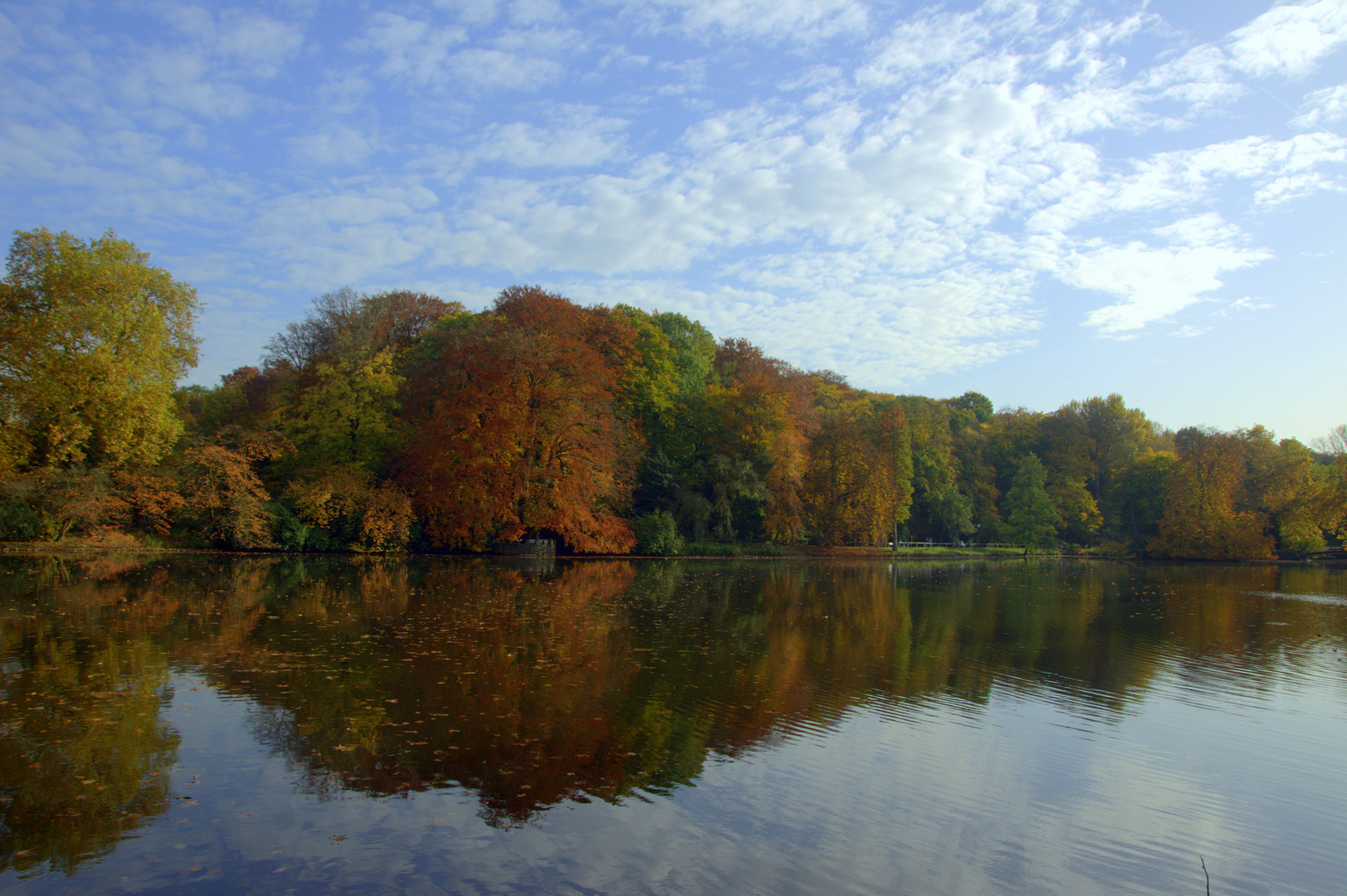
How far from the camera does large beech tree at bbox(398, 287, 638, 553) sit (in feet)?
118

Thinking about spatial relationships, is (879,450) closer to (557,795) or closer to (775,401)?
(775,401)

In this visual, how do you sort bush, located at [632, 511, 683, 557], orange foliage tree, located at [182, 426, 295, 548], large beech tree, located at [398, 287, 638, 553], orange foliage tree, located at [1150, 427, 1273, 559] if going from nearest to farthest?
orange foliage tree, located at [182, 426, 295, 548], large beech tree, located at [398, 287, 638, 553], bush, located at [632, 511, 683, 557], orange foliage tree, located at [1150, 427, 1273, 559]

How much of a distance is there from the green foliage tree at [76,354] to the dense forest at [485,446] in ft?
0.30

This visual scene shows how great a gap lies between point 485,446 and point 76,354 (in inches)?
660

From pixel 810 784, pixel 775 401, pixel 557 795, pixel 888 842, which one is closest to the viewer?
pixel 888 842

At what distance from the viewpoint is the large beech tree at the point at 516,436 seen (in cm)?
3597

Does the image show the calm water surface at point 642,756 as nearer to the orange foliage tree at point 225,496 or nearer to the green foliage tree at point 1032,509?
the orange foliage tree at point 225,496

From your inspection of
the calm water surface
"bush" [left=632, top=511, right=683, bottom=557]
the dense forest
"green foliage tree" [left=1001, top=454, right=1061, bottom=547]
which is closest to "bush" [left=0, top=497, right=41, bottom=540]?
the dense forest

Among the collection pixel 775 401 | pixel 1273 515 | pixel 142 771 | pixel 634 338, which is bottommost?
pixel 142 771

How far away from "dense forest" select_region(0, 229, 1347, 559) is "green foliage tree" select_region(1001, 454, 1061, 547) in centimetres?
18

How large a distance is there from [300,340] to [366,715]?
1683 inches

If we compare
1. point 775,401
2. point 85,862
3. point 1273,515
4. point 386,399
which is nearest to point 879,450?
point 775,401

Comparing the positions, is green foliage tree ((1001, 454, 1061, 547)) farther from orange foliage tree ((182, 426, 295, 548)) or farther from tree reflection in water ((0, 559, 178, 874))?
tree reflection in water ((0, 559, 178, 874))

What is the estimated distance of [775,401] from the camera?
4453 centimetres
